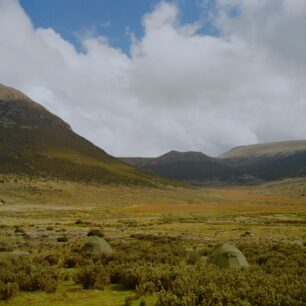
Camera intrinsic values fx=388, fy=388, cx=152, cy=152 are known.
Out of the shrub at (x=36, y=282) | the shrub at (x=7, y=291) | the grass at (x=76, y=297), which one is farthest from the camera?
the shrub at (x=36, y=282)

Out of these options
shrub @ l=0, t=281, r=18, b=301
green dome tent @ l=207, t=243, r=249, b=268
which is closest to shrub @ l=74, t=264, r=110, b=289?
shrub @ l=0, t=281, r=18, b=301

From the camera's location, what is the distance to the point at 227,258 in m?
18.4

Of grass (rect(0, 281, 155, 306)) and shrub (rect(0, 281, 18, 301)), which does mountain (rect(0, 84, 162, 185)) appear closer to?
grass (rect(0, 281, 155, 306))

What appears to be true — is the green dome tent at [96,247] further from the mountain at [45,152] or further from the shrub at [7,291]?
the mountain at [45,152]

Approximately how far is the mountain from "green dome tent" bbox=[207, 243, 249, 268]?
112 m

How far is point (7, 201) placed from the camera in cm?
9200

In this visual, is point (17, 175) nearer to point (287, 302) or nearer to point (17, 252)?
point (17, 252)

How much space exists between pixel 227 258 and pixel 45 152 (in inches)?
5548

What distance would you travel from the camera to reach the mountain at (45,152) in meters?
133

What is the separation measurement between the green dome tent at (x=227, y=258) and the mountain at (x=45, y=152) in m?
112

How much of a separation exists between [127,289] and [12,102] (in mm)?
196977

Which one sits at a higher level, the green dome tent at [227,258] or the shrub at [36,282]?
the green dome tent at [227,258]

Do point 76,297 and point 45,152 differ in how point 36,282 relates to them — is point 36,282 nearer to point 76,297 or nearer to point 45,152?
point 76,297

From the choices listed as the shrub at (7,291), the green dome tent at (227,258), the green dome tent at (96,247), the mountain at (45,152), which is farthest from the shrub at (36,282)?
the mountain at (45,152)
